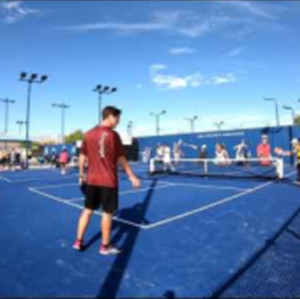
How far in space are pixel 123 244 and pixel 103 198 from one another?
3.22 feet

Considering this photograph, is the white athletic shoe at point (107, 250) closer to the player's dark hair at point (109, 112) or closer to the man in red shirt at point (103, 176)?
the man in red shirt at point (103, 176)

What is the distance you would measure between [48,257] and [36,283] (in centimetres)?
91

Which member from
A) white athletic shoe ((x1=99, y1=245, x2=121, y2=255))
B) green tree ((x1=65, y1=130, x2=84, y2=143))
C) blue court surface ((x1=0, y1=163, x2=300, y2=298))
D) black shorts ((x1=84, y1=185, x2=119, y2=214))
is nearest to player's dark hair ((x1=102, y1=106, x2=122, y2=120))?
black shorts ((x1=84, y1=185, x2=119, y2=214))

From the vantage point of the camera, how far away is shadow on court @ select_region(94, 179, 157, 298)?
3912 mm

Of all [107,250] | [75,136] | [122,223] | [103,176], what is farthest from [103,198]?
[75,136]

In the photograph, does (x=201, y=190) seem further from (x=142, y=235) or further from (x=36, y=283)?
(x=36, y=283)

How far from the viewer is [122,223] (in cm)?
693

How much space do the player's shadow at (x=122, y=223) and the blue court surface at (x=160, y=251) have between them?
0.02 m

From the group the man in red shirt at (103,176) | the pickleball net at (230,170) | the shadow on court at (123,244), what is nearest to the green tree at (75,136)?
the pickleball net at (230,170)

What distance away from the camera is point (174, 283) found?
13.4ft

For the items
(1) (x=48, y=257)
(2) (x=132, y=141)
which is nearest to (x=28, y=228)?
(1) (x=48, y=257)

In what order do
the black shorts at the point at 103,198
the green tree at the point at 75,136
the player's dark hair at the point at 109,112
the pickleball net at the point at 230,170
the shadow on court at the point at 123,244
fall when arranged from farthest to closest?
the green tree at the point at 75,136, the pickleball net at the point at 230,170, the player's dark hair at the point at 109,112, the black shorts at the point at 103,198, the shadow on court at the point at 123,244

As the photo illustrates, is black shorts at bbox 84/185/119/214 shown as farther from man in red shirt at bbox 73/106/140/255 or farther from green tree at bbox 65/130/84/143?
green tree at bbox 65/130/84/143

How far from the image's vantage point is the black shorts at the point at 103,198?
16.2 ft
